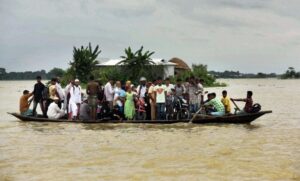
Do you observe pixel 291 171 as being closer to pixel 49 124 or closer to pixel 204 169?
pixel 204 169

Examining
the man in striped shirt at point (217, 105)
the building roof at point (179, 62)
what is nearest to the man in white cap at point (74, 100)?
the man in striped shirt at point (217, 105)

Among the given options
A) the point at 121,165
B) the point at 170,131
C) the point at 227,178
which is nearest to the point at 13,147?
the point at 121,165

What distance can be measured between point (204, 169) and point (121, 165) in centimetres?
168

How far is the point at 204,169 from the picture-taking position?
9.82 meters

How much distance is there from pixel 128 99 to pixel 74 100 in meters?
1.82

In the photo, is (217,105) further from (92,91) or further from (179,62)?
(179,62)

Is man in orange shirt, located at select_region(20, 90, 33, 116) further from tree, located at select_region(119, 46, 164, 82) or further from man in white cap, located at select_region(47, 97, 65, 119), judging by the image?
tree, located at select_region(119, 46, 164, 82)

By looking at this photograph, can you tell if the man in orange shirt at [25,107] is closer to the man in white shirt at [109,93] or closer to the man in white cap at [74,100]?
the man in white cap at [74,100]

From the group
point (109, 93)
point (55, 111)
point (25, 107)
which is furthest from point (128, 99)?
point (25, 107)

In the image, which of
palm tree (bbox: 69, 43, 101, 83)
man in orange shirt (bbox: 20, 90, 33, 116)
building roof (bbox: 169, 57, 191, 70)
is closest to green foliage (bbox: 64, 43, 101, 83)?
palm tree (bbox: 69, 43, 101, 83)

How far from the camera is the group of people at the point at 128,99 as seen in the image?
16.3 m

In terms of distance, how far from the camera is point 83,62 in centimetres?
5019

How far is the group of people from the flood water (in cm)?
51

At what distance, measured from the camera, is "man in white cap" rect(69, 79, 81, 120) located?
54.4ft
